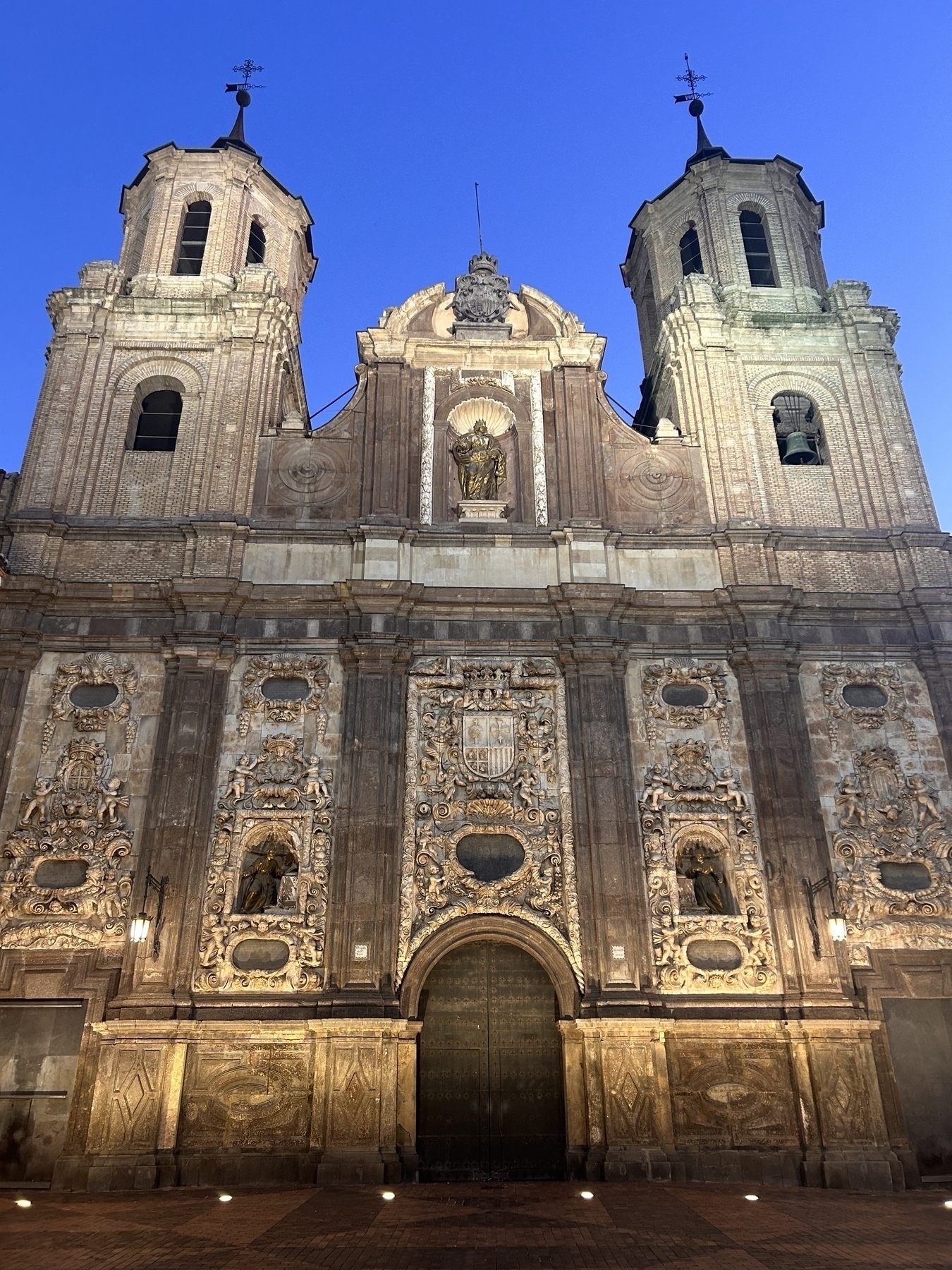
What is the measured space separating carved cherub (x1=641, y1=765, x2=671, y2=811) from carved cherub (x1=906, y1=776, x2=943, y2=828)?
4455 millimetres

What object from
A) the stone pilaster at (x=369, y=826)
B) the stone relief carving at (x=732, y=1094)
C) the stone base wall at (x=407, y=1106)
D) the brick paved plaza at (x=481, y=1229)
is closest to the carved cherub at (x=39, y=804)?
the stone base wall at (x=407, y=1106)

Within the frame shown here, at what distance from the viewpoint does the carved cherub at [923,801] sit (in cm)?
1703

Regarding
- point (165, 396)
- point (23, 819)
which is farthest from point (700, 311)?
point (23, 819)

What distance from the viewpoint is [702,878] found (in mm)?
16750

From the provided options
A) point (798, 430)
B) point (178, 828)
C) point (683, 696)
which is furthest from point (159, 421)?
point (798, 430)

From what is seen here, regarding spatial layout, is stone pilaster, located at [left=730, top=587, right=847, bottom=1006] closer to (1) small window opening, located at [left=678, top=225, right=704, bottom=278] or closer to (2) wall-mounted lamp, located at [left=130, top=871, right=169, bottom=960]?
(2) wall-mounted lamp, located at [left=130, top=871, right=169, bottom=960]

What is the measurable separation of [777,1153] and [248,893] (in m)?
9.37

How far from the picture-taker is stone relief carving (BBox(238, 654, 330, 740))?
17.7 m

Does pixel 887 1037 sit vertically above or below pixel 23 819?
below

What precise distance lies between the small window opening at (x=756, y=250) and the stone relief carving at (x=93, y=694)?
17.8 m

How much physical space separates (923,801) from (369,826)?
32.8ft

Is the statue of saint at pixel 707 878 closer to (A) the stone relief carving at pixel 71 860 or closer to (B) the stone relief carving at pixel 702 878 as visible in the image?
(B) the stone relief carving at pixel 702 878

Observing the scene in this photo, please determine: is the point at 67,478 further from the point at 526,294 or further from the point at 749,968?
the point at 749,968

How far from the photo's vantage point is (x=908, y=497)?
20422mm
